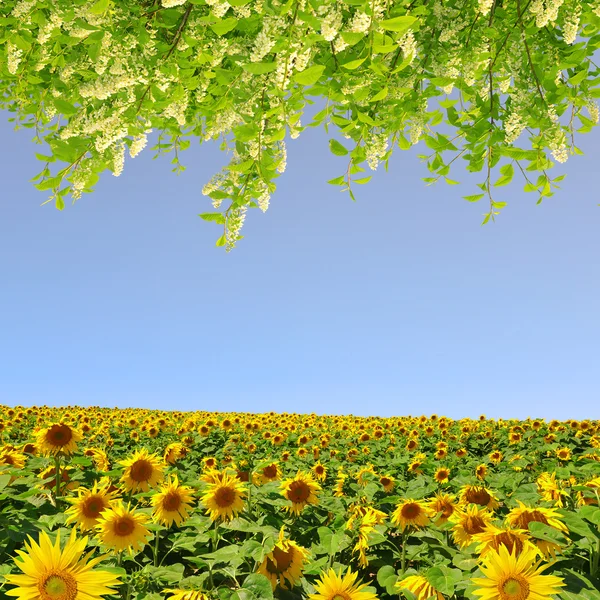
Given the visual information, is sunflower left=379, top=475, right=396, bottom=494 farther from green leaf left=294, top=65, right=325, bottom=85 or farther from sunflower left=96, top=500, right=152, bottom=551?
green leaf left=294, top=65, right=325, bottom=85

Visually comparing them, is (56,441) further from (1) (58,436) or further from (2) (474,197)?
(2) (474,197)

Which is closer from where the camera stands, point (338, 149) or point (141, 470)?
point (141, 470)

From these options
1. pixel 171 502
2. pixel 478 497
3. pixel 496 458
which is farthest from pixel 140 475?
pixel 496 458

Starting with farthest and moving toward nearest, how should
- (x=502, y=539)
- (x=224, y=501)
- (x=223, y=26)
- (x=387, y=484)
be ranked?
(x=387, y=484)
(x=223, y=26)
(x=224, y=501)
(x=502, y=539)

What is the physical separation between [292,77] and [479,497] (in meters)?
3.92

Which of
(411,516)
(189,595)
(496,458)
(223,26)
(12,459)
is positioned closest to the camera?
(189,595)

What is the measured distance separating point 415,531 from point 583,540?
1.17 m

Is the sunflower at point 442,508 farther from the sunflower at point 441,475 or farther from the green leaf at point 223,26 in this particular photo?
the green leaf at point 223,26

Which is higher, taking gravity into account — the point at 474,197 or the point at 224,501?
the point at 474,197

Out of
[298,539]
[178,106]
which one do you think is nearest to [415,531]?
[298,539]

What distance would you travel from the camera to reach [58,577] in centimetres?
209

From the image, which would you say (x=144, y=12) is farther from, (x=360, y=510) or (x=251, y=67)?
(x=360, y=510)

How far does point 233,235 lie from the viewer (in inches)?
214

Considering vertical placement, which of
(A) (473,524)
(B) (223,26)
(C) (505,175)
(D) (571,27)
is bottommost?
(A) (473,524)
